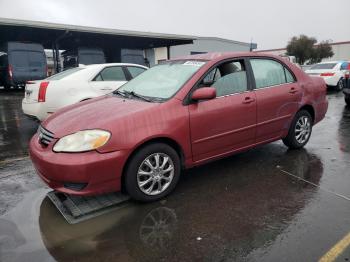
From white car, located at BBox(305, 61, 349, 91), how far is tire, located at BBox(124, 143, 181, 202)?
13357 millimetres

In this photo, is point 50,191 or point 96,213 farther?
point 50,191

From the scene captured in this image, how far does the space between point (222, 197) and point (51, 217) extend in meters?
1.90

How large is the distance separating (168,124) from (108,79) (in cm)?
410

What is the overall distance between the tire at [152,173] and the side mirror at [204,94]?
0.68m

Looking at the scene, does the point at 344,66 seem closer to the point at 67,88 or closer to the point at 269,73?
the point at 269,73

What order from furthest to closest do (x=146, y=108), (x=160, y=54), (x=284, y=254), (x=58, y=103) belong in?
(x=160, y=54), (x=58, y=103), (x=146, y=108), (x=284, y=254)

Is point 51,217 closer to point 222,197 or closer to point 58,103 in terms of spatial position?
point 222,197

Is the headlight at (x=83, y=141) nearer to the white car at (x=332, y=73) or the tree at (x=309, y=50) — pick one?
the white car at (x=332, y=73)

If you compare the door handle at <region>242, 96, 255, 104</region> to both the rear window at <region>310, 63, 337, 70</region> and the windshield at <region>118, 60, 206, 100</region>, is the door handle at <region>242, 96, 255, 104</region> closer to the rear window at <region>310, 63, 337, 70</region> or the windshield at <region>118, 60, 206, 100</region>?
the windshield at <region>118, 60, 206, 100</region>

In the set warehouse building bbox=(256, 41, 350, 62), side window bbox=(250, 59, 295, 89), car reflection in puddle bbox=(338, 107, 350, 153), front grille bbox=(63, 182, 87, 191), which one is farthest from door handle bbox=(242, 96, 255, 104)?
warehouse building bbox=(256, 41, 350, 62)

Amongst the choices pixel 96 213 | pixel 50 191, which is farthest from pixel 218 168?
pixel 50 191

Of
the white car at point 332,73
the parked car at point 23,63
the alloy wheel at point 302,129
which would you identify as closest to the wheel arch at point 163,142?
the alloy wheel at point 302,129

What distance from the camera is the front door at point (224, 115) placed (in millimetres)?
3961

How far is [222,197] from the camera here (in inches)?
149
